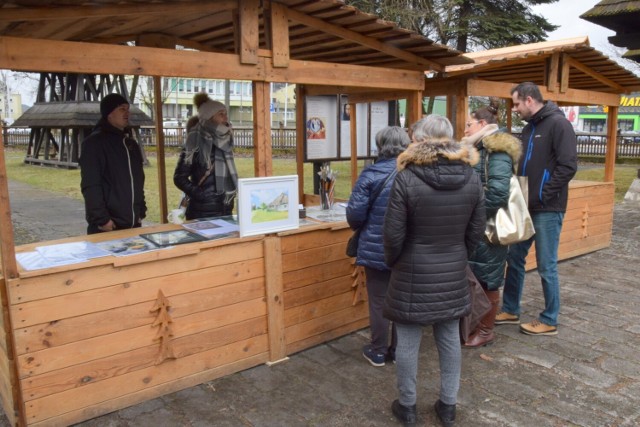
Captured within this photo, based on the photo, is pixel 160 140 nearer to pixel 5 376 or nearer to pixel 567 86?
pixel 5 376

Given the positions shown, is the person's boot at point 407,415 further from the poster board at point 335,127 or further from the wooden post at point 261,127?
the poster board at point 335,127

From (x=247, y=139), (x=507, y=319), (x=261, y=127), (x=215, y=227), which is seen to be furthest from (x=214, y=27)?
(x=247, y=139)

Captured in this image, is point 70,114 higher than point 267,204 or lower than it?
higher

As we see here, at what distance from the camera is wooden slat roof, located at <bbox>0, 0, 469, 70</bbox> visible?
9.99 feet

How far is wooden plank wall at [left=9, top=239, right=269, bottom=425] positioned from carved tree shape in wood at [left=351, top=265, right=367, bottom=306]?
92 centimetres

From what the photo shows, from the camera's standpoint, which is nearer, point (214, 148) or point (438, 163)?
point (438, 163)

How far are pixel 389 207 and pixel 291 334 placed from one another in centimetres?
170

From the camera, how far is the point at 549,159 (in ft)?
14.6

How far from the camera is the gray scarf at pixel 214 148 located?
4.49 meters

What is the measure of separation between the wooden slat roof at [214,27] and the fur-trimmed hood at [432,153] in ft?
5.07

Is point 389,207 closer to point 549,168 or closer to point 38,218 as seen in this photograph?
point 549,168

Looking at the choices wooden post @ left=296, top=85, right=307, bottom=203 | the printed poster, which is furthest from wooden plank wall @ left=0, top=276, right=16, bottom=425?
the printed poster

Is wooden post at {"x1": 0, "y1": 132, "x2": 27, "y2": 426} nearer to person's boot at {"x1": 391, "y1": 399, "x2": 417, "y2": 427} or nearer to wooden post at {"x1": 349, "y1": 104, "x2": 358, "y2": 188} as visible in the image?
person's boot at {"x1": 391, "y1": 399, "x2": 417, "y2": 427}

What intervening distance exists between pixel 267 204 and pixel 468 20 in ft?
47.3
